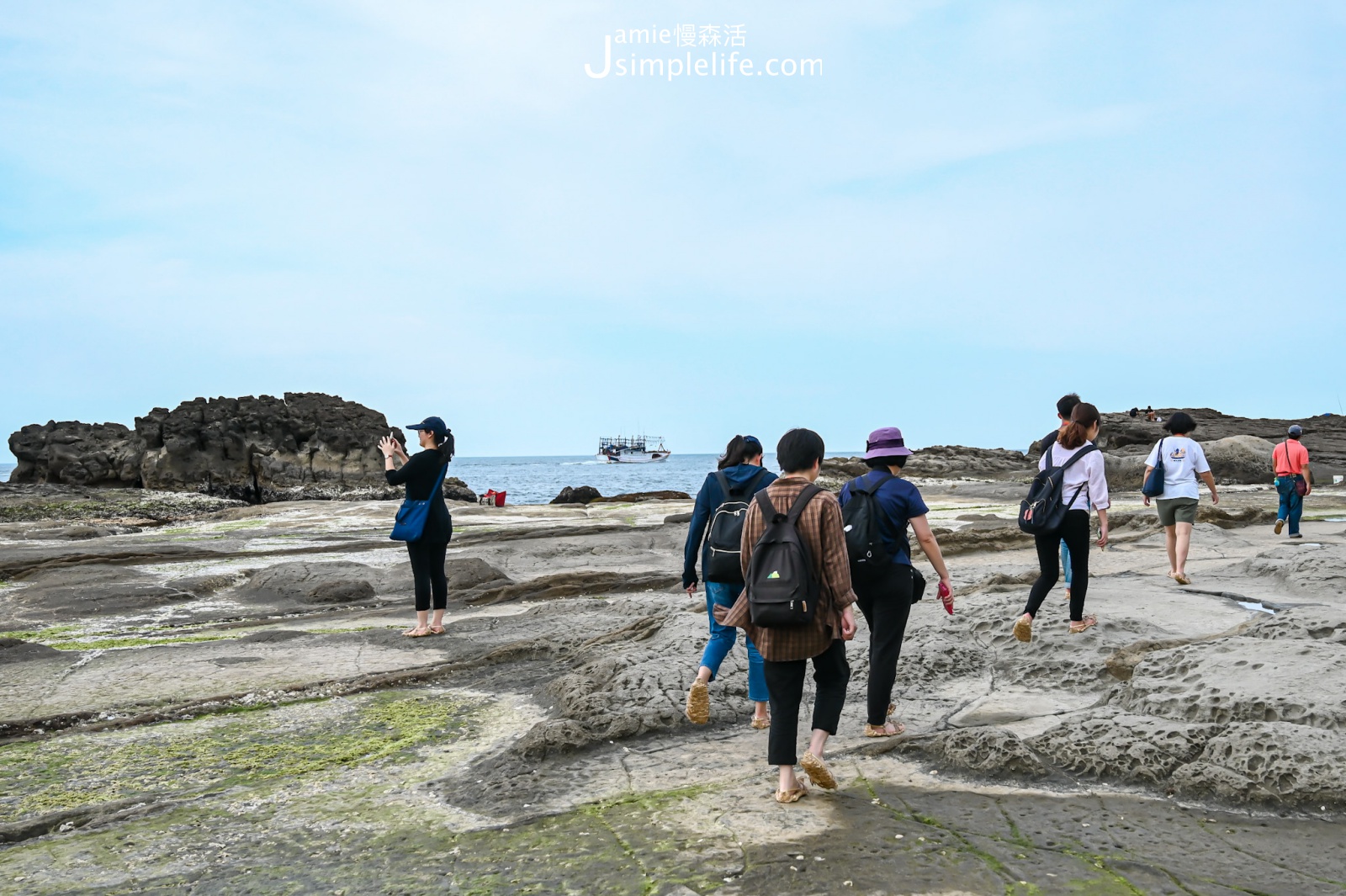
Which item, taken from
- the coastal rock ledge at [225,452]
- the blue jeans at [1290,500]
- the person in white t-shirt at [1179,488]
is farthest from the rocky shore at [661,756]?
the coastal rock ledge at [225,452]

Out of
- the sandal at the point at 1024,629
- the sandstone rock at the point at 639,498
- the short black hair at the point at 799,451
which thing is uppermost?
the short black hair at the point at 799,451

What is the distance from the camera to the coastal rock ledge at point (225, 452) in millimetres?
56000

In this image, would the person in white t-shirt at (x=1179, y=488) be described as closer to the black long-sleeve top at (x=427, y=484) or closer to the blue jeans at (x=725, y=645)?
the blue jeans at (x=725, y=645)

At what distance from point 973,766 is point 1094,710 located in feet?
3.46

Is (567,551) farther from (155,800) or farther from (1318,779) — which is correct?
(1318,779)

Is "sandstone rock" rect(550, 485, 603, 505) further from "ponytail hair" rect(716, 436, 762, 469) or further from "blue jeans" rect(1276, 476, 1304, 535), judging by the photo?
"ponytail hair" rect(716, 436, 762, 469)

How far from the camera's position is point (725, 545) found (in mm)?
5422

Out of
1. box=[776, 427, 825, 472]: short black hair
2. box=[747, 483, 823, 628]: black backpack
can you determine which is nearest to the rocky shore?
box=[747, 483, 823, 628]: black backpack

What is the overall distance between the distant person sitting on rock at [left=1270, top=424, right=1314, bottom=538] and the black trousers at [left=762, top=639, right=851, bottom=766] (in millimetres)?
12069

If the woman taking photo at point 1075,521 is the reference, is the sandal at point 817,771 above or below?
below

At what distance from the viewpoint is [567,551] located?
1603 centimetres

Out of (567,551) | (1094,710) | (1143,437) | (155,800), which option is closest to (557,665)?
(155,800)

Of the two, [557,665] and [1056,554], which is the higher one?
[1056,554]

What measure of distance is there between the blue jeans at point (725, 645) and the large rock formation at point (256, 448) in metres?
53.1
